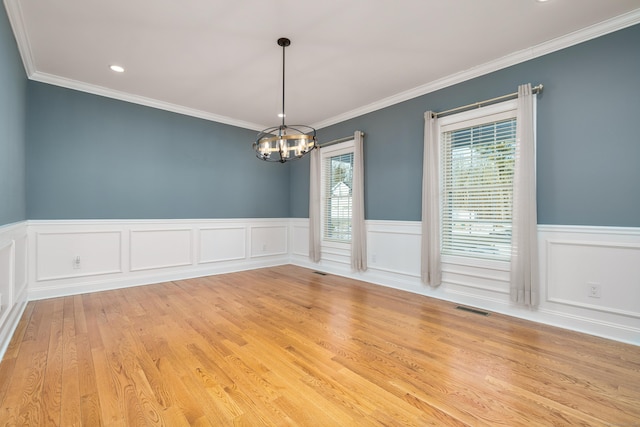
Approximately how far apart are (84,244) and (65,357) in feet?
7.09

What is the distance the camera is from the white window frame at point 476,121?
10.2ft

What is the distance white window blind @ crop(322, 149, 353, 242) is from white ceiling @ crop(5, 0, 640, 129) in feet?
4.28

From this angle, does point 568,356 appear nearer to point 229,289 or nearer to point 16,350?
point 229,289

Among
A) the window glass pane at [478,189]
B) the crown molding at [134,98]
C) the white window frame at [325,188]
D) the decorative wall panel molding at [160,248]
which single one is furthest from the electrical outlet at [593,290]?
the crown molding at [134,98]

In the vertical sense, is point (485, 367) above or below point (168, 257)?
below

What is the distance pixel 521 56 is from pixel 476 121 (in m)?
0.72

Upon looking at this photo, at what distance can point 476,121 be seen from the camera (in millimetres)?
3342

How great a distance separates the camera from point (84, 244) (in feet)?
12.5

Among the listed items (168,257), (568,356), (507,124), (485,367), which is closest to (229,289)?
(168,257)

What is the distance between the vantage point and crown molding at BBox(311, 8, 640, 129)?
2488mm

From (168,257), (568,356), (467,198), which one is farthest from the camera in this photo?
(168,257)

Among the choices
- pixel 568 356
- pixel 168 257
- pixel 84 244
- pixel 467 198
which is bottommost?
pixel 568 356

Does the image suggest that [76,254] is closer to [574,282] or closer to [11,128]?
[11,128]

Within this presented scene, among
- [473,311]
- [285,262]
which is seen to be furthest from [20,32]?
[473,311]
